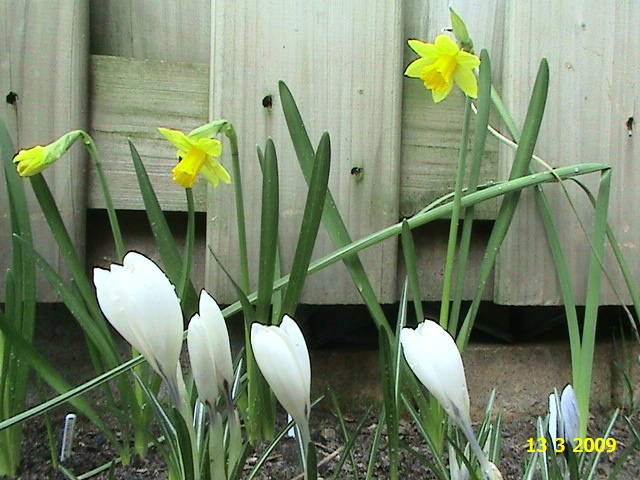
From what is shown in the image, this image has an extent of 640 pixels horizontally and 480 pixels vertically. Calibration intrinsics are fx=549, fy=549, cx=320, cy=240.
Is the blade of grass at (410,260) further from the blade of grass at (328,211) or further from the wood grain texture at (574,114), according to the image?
the wood grain texture at (574,114)

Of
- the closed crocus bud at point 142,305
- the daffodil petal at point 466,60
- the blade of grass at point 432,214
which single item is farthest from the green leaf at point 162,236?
the daffodil petal at point 466,60

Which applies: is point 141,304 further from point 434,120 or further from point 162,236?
point 434,120

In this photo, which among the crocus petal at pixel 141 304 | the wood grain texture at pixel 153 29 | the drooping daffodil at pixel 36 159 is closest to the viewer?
the crocus petal at pixel 141 304

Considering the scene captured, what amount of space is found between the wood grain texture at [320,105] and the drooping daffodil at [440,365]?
0.41 m

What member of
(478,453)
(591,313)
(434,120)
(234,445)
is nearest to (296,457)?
(234,445)

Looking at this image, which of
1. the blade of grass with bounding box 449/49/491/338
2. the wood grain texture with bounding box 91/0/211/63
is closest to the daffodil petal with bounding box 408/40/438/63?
the blade of grass with bounding box 449/49/491/338

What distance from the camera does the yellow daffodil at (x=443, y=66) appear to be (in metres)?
0.65

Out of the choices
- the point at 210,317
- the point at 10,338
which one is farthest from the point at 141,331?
the point at 10,338

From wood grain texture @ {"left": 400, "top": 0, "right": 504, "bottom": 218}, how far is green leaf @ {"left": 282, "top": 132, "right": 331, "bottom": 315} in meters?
0.25

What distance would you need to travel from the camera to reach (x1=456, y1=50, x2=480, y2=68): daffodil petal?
2.16 ft

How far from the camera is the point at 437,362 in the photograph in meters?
0.40

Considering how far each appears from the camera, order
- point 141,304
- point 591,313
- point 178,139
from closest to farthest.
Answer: point 141,304 → point 178,139 → point 591,313

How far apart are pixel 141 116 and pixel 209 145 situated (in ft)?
0.76

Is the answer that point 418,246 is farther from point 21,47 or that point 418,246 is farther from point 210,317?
point 21,47
